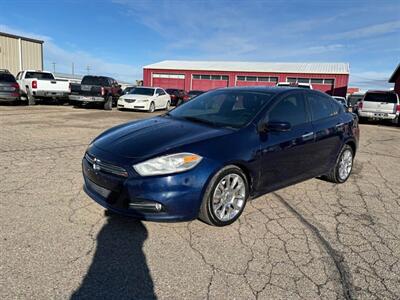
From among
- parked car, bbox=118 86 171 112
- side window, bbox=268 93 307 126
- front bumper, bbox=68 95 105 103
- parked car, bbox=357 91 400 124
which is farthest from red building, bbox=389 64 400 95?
side window, bbox=268 93 307 126

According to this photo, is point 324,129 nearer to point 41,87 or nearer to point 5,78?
point 41,87

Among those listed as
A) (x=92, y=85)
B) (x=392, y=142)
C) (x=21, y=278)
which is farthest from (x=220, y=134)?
(x=92, y=85)

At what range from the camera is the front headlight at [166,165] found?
121 inches

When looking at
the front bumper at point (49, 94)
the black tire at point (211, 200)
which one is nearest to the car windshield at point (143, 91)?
the front bumper at point (49, 94)

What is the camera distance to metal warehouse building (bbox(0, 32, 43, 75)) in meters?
23.8

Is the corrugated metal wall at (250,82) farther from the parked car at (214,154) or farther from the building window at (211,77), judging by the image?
the parked car at (214,154)

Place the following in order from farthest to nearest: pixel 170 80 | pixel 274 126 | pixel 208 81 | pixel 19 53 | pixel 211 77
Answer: pixel 170 80
pixel 208 81
pixel 211 77
pixel 19 53
pixel 274 126

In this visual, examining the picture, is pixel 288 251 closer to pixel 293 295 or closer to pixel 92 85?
pixel 293 295

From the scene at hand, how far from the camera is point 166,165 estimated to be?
310 cm

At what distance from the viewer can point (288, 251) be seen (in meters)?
3.13

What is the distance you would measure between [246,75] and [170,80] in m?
10.1

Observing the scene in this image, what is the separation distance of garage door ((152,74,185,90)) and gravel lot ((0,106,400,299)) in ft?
125

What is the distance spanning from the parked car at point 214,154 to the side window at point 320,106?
20mm

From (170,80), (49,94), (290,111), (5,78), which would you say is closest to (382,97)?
(290,111)
